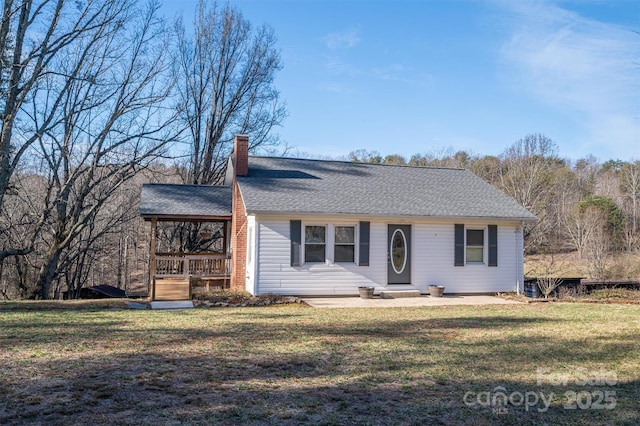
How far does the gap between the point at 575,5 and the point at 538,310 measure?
323 inches

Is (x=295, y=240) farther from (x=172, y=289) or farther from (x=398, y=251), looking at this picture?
(x=172, y=289)

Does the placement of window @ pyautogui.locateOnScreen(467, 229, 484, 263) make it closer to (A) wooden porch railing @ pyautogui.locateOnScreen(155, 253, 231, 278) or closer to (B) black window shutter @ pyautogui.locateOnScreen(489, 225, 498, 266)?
(B) black window shutter @ pyautogui.locateOnScreen(489, 225, 498, 266)

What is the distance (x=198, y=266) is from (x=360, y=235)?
659cm

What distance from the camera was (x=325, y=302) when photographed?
47.1 ft

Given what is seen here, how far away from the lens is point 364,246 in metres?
15.6

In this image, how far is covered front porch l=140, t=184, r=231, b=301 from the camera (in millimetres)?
16266

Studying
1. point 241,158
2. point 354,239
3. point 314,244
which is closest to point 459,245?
point 354,239

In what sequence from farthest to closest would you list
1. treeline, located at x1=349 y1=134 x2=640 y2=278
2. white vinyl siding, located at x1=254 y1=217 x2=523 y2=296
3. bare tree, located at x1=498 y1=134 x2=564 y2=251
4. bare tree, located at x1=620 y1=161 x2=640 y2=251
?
bare tree, located at x1=620 y1=161 x2=640 y2=251 < bare tree, located at x1=498 y1=134 x2=564 y2=251 < treeline, located at x1=349 y1=134 x2=640 y2=278 < white vinyl siding, located at x1=254 y1=217 x2=523 y2=296

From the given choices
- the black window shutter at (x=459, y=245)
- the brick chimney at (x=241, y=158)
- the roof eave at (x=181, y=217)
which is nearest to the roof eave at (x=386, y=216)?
the black window shutter at (x=459, y=245)

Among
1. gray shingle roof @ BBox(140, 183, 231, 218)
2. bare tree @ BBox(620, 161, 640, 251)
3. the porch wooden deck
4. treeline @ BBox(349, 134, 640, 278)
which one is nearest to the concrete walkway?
the porch wooden deck

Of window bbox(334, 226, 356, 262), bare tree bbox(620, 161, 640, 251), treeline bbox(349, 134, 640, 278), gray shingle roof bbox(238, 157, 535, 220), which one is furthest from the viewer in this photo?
bare tree bbox(620, 161, 640, 251)

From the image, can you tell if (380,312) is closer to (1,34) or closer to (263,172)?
(263,172)

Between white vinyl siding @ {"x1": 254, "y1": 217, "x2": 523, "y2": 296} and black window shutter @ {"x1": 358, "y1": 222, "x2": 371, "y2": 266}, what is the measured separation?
21 cm

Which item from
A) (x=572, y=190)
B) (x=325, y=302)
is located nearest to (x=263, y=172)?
(x=325, y=302)
